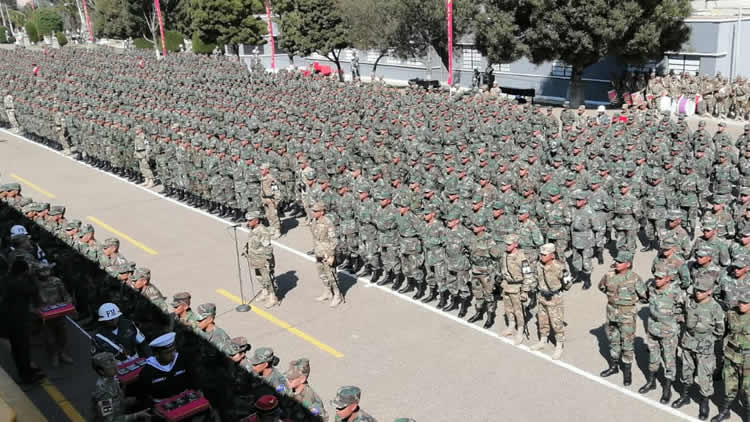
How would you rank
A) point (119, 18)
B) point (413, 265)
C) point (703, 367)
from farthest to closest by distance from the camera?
point (119, 18), point (413, 265), point (703, 367)

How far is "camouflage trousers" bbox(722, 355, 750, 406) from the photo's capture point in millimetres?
7109

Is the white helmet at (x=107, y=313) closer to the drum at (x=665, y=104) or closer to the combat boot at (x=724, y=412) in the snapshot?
the combat boot at (x=724, y=412)

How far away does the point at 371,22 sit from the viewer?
3466 cm

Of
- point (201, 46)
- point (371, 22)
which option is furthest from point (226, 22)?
point (371, 22)

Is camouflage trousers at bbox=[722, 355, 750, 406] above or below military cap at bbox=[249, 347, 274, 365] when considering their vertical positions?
below

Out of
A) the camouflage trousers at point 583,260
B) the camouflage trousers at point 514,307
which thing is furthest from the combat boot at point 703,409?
the camouflage trousers at point 583,260

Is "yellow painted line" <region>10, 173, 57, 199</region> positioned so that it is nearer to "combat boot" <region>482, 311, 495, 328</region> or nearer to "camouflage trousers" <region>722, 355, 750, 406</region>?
"combat boot" <region>482, 311, 495, 328</region>

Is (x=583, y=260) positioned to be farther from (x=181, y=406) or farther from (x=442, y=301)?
(x=181, y=406)

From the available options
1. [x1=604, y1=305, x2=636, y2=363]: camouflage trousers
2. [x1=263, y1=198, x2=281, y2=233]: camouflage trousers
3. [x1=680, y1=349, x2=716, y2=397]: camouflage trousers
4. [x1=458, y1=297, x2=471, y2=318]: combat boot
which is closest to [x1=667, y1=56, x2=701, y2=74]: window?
[x1=263, y1=198, x2=281, y2=233]: camouflage trousers

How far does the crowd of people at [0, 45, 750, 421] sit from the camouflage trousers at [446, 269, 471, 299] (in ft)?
0.08

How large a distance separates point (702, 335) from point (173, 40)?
51.4 metres

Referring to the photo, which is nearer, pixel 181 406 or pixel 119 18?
pixel 181 406

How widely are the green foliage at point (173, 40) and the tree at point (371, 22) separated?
19.8 meters

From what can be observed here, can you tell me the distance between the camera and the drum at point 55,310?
8375mm
